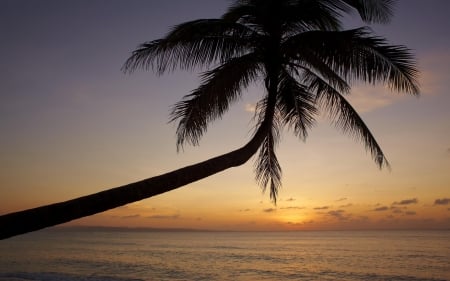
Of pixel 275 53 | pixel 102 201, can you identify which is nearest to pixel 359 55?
pixel 275 53

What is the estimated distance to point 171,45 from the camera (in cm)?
713

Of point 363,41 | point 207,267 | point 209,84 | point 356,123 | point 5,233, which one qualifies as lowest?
point 207,267

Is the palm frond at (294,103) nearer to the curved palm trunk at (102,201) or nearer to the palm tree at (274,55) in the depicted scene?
the palm tree at (274,55)

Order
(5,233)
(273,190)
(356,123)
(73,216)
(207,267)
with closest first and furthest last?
(5,233), (73,216), (356,123), (273,190), (207,267)

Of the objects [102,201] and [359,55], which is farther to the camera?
[359,55]

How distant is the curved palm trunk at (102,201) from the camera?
2.97 metres

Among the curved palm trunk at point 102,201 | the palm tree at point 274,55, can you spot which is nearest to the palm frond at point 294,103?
the palm tree at point 274,55

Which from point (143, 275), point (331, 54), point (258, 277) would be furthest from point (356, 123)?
point (143, 275)

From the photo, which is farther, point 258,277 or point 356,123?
point 258,277

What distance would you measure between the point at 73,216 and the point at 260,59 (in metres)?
5.10

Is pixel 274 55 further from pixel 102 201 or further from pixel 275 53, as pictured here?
pixel 102 201

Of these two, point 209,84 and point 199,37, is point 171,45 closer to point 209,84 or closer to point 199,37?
point 199,37

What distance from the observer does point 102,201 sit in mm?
3570

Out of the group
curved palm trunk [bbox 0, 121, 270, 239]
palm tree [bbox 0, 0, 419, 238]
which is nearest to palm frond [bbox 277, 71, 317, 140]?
palm tree [bbox 0, 0, 419, 238]
